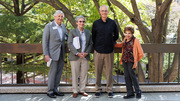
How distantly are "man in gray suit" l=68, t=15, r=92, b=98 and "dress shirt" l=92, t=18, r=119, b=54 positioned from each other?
0.17 m

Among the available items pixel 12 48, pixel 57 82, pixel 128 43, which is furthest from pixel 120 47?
pixel 12 48

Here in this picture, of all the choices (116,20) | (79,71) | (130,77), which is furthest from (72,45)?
(116,20)

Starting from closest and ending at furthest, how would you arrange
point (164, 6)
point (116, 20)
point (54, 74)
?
point (54, 74), point (164, 6), point (116, 20)

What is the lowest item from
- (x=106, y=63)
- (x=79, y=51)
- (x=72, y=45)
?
(x=106, y=63)

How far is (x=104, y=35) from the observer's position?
386 cm

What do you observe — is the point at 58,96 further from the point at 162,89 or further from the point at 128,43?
the point at 162,89

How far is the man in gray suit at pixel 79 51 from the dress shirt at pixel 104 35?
0.17m

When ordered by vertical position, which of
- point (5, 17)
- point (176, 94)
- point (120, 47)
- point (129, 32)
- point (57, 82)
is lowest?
point (176, 94)

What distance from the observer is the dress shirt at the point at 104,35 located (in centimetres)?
386

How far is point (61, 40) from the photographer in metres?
Answer: 3.99

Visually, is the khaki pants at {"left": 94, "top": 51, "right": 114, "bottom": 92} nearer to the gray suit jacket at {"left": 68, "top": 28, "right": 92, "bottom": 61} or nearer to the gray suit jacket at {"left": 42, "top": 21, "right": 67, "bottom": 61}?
the gray suit jacket at {"left": 68, "top": 28, "right": 92, "bottom": 61}

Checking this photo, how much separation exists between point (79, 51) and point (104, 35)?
563 mm

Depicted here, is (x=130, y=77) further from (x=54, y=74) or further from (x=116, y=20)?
(x=116, y=20)

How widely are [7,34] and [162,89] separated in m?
7.27
